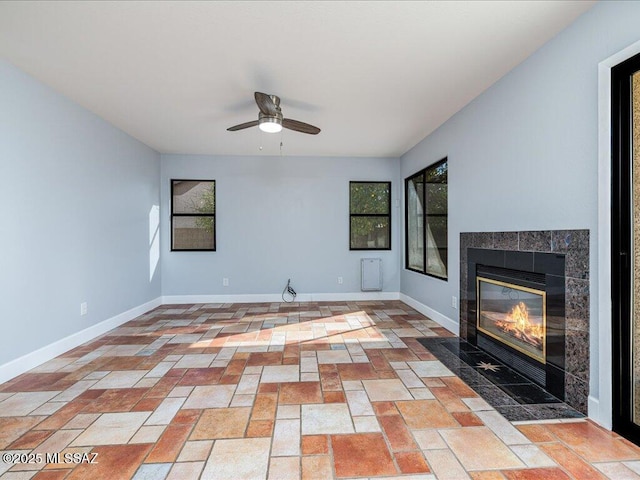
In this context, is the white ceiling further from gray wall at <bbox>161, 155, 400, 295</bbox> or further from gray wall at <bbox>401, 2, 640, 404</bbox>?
gray wall at <bbox>161, 155, 400, 295</bbox>

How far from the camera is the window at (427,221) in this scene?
432 centimetres

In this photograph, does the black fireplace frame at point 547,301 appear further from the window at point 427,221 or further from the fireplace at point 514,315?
the window at point 427,221

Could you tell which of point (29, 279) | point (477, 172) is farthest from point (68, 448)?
point (477, 172)

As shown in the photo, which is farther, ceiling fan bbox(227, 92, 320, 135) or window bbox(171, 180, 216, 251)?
window bbox(171, 180, 216, 251)

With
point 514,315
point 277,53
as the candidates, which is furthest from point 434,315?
point 277,53

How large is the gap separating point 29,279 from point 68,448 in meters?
1.71

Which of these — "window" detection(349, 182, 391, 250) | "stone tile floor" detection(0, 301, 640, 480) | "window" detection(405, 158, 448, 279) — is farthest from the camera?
"window" detection(349, 182, 391, 250)

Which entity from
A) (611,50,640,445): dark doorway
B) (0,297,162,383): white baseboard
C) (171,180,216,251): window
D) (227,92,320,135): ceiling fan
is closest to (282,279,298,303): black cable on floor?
(171,180,216,251): window

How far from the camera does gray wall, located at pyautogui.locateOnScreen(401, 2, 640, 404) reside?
6.61ft

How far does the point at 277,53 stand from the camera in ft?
8.39

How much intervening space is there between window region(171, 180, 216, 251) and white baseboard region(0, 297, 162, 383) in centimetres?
143

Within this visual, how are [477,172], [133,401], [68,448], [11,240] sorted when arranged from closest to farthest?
1. [68,448]
2. [133,401]
3. [11,240]
4. [477,172]

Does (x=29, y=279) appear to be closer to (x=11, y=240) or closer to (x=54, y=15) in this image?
(x=11, y=240)

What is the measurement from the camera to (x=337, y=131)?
4488 mm
